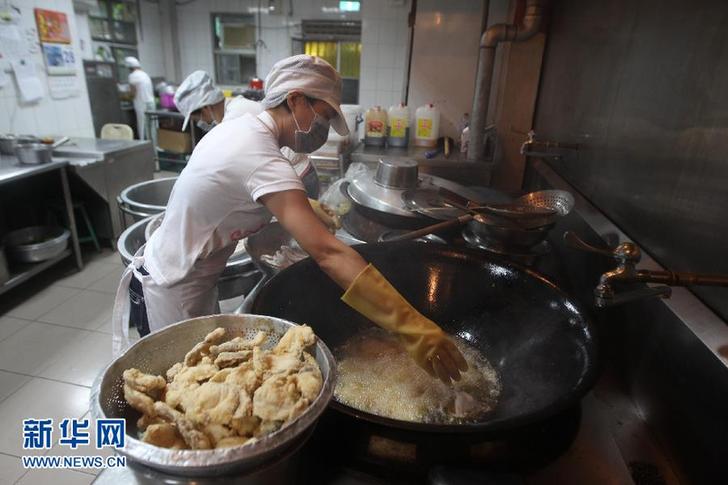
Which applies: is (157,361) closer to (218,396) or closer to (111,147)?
(218,396)

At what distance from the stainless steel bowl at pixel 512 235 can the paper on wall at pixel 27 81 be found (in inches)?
175

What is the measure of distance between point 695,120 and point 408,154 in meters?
2.04

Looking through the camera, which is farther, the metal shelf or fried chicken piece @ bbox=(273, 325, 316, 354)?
the metal shelf

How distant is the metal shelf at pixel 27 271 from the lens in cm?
283

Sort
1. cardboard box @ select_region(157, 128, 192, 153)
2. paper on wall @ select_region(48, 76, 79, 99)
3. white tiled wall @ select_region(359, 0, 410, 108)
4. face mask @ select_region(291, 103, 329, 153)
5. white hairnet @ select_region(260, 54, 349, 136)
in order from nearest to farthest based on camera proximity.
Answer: white hairnet @ select_region(260, 54, 349, 136) < face mask @ select_region(291, 103, 329, 153) < paper on wall @ select_region(48, 76, 79, 99) < white tiled wall @ select_region(359, 0, 410, 108) < cardboard box @ select_region(157, 128, 192, 153)

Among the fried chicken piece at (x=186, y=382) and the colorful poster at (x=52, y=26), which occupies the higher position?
the colorful poster at (x=52, y=26)

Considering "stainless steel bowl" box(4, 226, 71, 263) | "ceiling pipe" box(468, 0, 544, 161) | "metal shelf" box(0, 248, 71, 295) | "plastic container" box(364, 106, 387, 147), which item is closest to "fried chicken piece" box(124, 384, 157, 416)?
"ceiling pipe" box(468, 0, 544, 161)

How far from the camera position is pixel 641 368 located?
3.43 feet

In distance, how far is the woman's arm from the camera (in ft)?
3.14

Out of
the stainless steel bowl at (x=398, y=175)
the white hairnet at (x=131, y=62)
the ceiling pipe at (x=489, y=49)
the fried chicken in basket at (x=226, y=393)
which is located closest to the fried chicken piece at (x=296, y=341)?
the fried chicken in basket at (x=226, y=393)

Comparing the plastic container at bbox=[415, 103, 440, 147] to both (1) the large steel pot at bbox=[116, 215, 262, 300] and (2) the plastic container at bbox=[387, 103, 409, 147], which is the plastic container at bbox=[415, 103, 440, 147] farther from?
(1) the large steel pot at bbox=[116, 215, 262, 300]

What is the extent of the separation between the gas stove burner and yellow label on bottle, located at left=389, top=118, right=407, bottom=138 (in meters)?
1.83

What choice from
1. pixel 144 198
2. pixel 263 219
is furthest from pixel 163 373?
pixel 144 198

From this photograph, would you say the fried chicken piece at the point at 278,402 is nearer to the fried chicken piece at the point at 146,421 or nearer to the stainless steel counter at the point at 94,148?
the fried chicken piece at the point at 146,421
